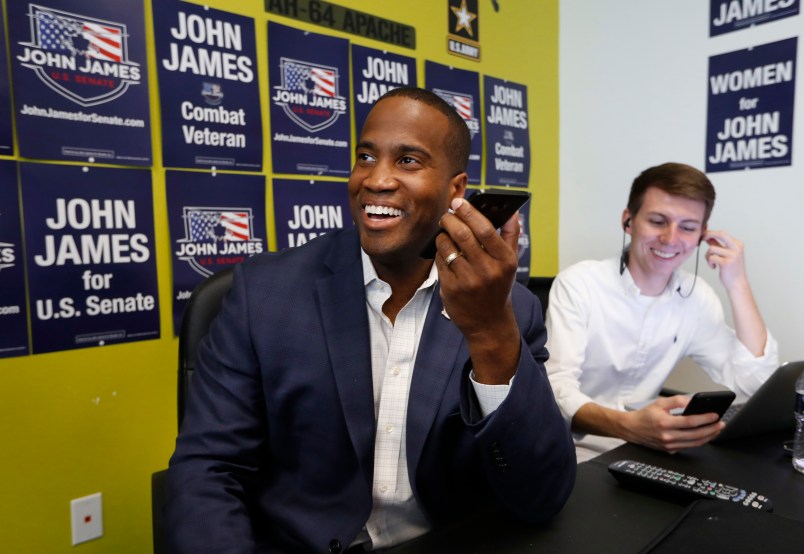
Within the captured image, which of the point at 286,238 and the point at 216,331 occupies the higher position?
the point at 286,238

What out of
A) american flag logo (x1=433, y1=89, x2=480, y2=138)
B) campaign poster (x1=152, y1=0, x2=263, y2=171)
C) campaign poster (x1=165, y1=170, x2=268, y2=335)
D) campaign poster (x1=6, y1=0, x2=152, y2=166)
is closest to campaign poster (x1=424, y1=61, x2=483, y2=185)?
american flag logo (x1=433, y1=89, x2=480, y2=138)

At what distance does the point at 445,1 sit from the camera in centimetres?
233

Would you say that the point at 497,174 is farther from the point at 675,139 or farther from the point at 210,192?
the point at 210,192

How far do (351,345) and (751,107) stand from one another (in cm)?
198

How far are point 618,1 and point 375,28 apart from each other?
1.18m

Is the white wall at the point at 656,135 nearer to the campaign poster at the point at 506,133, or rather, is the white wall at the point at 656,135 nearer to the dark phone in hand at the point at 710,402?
the campaign poster at the point at 506,133

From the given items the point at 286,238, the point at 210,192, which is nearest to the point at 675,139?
the point at 286,238

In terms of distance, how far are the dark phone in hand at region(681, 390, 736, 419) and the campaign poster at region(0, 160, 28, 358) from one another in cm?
155

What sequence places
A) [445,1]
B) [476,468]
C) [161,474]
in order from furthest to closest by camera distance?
[445,1] < [161,474] < [476,468]

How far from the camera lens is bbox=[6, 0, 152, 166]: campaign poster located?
1.41 metres

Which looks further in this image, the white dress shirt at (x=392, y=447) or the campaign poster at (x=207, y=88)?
the campaign poster at (x=207, y=88)

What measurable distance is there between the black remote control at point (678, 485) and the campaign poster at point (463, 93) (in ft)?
5.34

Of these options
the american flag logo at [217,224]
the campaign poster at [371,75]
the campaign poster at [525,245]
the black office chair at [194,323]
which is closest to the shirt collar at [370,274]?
the black office chair at [194,323]

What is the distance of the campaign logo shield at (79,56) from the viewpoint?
1418 mm
